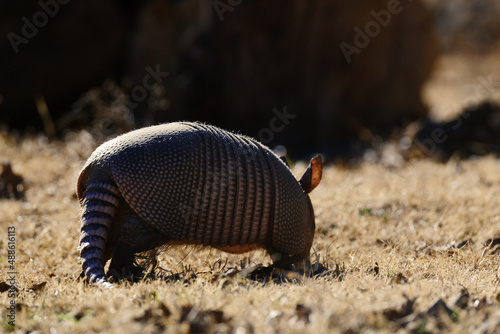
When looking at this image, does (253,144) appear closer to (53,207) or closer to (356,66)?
(53,207)

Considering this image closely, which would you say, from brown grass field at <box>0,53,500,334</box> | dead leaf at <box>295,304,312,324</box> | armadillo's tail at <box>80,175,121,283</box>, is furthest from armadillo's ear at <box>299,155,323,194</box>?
dead leaf at <box>295,304,312,324</box>

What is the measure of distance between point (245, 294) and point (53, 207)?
3.56 meters

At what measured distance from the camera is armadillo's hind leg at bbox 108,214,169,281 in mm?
3812

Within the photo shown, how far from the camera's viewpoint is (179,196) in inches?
152

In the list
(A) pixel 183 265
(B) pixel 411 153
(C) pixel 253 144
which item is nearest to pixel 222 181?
(C) pixel 253 144

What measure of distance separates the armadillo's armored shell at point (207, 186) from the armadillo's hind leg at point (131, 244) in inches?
2.7

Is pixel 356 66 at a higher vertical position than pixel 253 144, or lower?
lower

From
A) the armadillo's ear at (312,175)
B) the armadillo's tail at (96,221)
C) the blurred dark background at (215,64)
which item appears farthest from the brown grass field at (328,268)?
the blurred dark background at (215,64)

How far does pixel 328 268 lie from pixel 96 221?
166 cm

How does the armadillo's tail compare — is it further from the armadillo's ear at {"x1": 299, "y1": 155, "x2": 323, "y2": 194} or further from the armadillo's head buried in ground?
the armadillo's ear at {"x1": 299, "y1": 155, "x2": 323, "y2": 194}

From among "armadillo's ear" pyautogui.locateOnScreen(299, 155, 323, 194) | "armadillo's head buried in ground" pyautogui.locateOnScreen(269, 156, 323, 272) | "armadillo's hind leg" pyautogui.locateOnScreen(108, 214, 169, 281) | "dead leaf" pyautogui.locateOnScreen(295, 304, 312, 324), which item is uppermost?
"armadillo's hind leg" pyautogui.locateOnScreen(108, 214, 169, 281)

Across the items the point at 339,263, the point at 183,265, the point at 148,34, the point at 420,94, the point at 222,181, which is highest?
the point at 148,34

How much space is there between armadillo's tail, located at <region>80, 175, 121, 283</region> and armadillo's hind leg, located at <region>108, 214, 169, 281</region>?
3.7 inches

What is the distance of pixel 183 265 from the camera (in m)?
4.39
